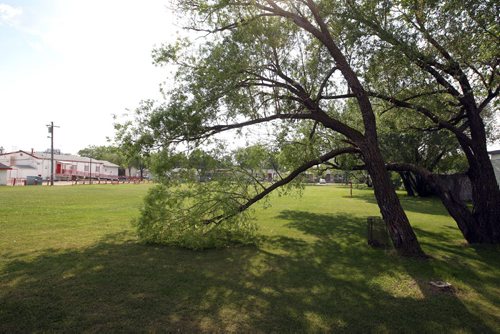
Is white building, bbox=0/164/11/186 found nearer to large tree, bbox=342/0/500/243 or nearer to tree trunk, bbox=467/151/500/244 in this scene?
large tree, bbox=342/0/500/243

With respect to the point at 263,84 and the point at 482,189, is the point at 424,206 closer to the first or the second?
the point at 482,189

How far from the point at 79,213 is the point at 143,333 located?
490 inches

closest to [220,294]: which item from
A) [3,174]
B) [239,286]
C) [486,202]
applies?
[239,286]

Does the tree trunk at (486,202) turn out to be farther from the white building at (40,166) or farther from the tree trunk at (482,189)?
the white building at (40,166)

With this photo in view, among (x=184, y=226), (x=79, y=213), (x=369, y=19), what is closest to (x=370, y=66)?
(x=369, y=19)

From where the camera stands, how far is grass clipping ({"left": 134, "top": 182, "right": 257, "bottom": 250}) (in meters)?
8.98

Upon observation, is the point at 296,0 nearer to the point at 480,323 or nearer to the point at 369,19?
the point at 369,19

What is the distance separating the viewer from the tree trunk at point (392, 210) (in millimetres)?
8195

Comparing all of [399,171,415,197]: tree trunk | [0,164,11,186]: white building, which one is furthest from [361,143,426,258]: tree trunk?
[0,164,11,186]: white building

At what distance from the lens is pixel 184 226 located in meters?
9.10

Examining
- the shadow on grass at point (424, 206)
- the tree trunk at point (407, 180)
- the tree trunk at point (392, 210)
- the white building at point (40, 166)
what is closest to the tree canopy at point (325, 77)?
the tree trunk at point (392, 210)

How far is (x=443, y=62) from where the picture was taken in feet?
34.4

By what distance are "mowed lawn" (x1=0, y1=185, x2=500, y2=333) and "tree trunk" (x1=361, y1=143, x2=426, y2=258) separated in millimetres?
412

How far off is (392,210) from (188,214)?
5.39m
